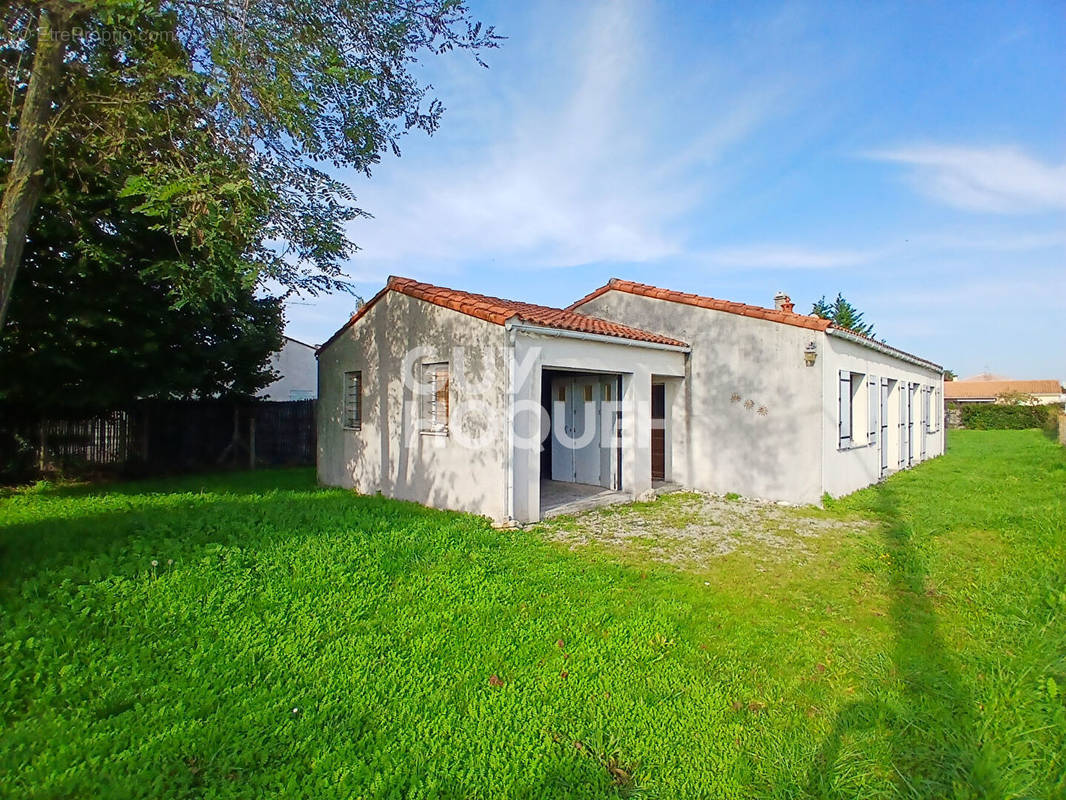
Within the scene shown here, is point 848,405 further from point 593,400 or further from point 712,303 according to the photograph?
point 593,400

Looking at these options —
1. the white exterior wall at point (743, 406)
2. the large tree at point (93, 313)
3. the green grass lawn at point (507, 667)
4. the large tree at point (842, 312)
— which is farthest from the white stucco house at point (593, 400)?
the large tree at point (842, 312)

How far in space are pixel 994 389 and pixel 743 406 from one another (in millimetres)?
63509

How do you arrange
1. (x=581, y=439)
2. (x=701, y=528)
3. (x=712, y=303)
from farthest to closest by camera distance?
1. (x=581, y=439)
2. (x=712, y=303)
3. (x=701, y=528)

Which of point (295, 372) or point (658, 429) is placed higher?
point (295, 372)

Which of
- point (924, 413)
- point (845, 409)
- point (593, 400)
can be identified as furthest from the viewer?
point (924, 413)

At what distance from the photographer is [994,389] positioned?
182ft

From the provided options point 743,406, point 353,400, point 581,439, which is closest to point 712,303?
point 743,406

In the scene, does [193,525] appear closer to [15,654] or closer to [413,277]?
[15,654]

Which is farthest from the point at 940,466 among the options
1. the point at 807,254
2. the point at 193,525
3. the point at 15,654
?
the point at 15,654

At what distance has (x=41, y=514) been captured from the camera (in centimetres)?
793

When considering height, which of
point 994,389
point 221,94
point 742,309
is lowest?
point 742,309

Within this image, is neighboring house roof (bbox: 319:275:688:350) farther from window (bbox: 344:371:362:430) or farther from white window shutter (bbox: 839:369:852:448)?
white window shutter (bbox: 839:369:852:448)

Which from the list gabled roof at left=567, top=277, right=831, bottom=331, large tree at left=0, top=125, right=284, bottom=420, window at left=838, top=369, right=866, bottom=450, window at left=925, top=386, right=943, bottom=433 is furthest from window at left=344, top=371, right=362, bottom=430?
window at left=925, top=386, right=943, bottom=433

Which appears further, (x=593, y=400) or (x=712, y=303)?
(x=593, y=400)
